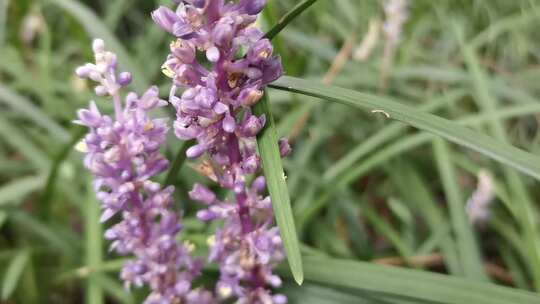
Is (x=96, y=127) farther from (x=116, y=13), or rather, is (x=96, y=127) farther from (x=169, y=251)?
(x=116, y=13)

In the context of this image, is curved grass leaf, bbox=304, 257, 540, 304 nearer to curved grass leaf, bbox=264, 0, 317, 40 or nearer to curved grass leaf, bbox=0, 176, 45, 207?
curved grass leaf, bbox=264, 0, 317, 40

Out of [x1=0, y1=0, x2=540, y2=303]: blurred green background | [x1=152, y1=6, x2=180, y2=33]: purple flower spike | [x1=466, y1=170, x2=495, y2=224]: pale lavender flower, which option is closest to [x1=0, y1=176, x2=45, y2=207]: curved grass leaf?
[x1=0, y1=0, x2=540, y2=303]: blurred green background

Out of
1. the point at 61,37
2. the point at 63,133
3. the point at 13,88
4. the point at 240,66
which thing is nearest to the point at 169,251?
the point at 240,66

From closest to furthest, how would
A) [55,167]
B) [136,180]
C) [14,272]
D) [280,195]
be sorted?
[280,195]
[136,180]
[55,167]
[14,272]

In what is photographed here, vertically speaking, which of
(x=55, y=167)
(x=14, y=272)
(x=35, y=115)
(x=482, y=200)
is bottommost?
(x=482, y=200)

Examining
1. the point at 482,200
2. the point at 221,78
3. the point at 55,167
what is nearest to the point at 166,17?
the point at 221,78

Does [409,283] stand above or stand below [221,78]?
below

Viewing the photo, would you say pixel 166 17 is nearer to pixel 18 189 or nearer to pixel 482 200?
pixel 18 189
